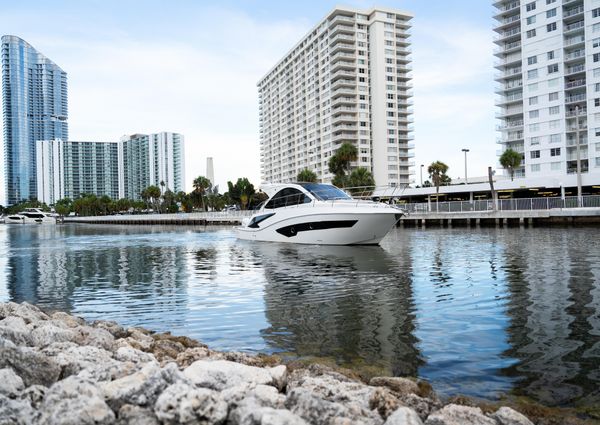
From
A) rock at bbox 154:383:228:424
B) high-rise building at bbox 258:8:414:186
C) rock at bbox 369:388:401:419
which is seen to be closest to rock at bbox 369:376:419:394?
rock at bbox 369:388:401:419

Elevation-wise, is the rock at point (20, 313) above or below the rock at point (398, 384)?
above

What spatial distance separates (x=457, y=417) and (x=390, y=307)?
7341 millimetres

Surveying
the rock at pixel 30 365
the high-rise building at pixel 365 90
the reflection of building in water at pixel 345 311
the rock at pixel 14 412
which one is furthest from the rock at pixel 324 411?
the high-rise building at pixel 365 90

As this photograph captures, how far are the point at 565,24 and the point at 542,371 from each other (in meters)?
102

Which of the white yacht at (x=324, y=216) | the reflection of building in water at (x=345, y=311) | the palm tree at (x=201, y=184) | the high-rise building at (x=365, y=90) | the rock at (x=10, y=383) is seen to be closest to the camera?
the rock at (x=10, y=383)

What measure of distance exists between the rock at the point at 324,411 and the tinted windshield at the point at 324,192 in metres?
23.9

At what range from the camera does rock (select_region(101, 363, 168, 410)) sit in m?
4.77

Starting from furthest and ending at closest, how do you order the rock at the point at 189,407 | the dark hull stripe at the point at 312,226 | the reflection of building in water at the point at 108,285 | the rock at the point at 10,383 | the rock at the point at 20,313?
the dark hull stripe at the point at 312,226 → the reflection of building in water at the point at 108,285 → the rock at the point at 20,313 → the rock at the point at 10,383 → the rock at the point at 189,407

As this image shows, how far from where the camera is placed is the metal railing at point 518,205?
46.1 meters

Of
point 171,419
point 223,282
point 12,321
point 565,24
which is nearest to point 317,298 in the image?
point 223,282

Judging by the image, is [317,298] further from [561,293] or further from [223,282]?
[561,293]

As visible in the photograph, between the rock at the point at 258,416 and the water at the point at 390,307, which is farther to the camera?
the water at the point at 390,307

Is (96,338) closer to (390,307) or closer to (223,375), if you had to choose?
(223,375)

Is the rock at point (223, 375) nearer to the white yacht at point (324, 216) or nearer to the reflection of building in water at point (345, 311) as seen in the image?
the reflection of building in water at point (345, 311)
